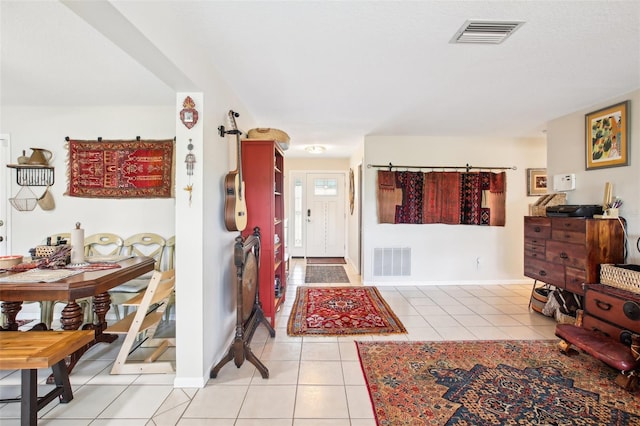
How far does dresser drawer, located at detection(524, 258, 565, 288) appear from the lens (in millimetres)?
2760

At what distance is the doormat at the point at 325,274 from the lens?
455 centimetres

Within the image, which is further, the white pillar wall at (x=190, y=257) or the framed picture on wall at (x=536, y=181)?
the framed picture on wall at (x=536, y=181)

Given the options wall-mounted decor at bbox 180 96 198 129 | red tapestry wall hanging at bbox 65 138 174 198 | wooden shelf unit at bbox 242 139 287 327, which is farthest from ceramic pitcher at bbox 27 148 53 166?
wall-mounted decor at bbox 180 96 198 129

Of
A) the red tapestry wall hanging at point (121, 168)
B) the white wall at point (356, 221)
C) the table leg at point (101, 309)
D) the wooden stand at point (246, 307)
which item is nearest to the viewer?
the wooden stand at point (246, 307)

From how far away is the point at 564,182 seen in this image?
3.17 m

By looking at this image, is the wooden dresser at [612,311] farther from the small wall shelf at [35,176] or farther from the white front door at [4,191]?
the white front door at [4,191]

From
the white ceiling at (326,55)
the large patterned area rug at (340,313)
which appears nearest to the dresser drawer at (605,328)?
the large patterned area rug at (340,313)

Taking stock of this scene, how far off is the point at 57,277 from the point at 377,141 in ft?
12.9

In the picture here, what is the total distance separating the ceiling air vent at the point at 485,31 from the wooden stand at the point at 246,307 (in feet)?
6.64

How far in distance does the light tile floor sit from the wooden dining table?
339 millimetres

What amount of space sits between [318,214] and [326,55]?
4.51m

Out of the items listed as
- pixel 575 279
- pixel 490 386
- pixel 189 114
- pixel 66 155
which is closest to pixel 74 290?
pixel 189 114

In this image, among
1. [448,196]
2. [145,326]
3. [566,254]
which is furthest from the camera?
[448,196]

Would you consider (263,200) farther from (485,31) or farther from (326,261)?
(326,261)
